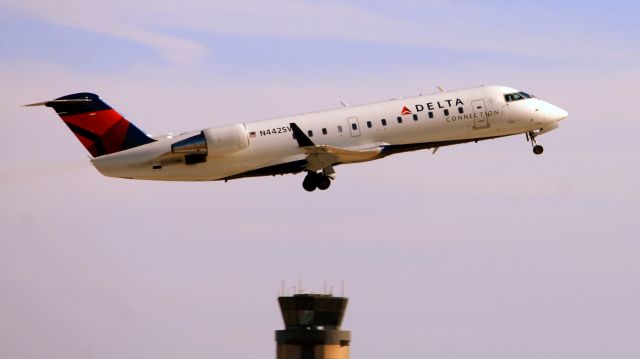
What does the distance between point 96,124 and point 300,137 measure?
7.19 meters

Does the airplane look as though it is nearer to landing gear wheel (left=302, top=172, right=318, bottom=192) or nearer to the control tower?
landing gear wheel (left=302, top=172, right=318, bottom=192)

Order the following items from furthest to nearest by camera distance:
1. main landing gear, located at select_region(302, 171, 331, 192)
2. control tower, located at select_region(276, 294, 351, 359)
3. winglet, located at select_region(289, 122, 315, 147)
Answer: control tower, located at select_region(276, 294, 351, 359)
main landing gear, located at select_region(302, 171, 331, 192)
winglet, located at select_region(289, 122, 315, 147)

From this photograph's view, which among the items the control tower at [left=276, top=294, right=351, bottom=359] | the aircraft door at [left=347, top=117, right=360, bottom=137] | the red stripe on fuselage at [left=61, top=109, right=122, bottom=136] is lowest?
the control tower at [left=276, top=294, right=351, bottom=359]

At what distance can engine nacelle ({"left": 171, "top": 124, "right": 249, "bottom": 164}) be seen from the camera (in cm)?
4006

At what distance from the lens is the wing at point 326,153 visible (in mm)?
40000

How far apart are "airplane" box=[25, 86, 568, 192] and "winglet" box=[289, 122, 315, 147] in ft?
0.04

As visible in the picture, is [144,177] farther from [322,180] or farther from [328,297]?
[328,297]

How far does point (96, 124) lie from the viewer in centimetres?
4153

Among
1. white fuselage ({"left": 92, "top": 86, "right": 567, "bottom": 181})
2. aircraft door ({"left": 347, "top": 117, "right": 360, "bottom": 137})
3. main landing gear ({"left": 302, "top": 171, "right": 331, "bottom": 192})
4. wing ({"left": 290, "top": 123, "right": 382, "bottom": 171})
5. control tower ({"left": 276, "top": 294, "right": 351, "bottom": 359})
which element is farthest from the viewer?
control tower ({"left": 276, "top": 294, "right": 351, "bottom": 359})

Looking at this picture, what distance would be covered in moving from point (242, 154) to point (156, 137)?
307 centimetres

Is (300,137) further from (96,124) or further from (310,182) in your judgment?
(96,124)

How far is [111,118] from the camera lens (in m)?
41.7

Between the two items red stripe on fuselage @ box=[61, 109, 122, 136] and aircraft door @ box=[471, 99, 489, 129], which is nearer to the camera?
red stripe on fuselage @ box=[61, 109, 122, 136]

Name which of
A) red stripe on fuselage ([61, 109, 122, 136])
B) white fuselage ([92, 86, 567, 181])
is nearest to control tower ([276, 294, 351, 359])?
white fuselage ([92, 86, 567, 181])
